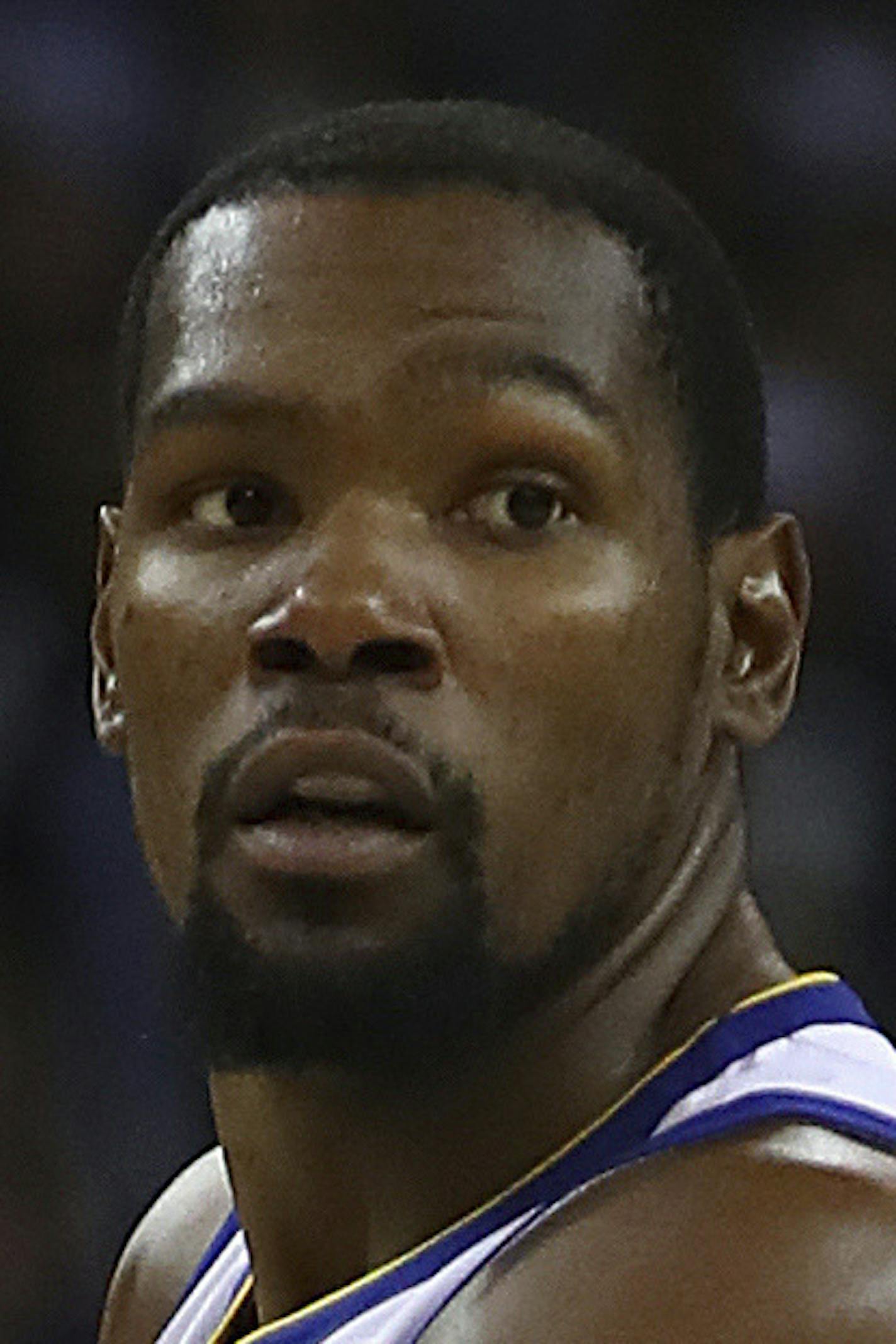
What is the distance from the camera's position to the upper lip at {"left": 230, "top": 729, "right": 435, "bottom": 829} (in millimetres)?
1604

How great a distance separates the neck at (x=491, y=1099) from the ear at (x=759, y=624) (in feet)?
0.14

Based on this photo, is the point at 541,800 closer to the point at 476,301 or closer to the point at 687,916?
the point at 687,916

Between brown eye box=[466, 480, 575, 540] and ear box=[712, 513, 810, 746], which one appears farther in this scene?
ear box=[712, 513, 810, 746]

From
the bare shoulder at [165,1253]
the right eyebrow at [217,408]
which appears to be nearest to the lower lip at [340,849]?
the right eyebrow at [217,408]

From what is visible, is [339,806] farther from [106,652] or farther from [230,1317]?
[230,1317]

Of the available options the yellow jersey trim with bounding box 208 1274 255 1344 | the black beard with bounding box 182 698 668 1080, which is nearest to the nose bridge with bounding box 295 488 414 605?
the black beard with bounding box 182 698 668 1080

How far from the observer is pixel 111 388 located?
4.25 metres

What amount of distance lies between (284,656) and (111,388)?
2.68 meters

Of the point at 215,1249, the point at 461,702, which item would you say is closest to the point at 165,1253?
the point at 215,1249

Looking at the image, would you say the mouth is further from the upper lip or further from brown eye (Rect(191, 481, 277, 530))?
brown eye (Rect(191, 481, 277, 530))

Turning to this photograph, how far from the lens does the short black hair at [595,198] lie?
174 cm

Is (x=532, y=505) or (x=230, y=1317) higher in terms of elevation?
(x=532, y=505)

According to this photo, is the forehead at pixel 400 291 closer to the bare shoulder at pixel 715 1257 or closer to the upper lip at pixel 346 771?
the upper lip at pixel 346 771

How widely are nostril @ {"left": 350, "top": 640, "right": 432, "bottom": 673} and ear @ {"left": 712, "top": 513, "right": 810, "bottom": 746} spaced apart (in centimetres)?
26
